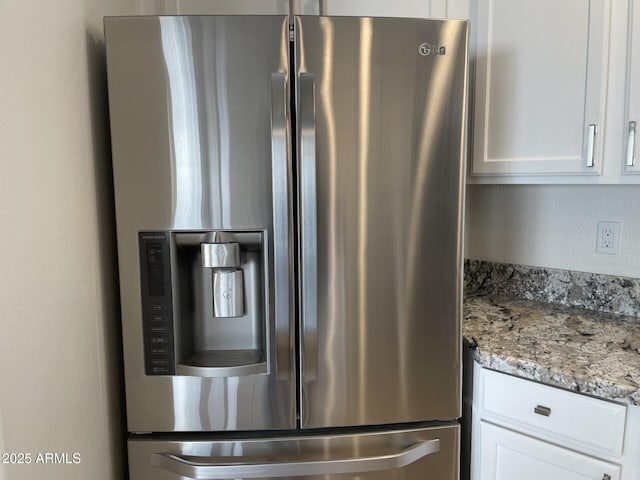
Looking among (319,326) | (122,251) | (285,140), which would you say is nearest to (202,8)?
(285,140)

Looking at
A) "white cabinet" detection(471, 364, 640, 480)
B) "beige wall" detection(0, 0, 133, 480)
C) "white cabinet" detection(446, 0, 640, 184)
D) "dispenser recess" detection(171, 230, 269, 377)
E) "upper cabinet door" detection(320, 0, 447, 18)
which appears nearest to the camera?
"beige wall" detection(0, 0, 133, 480)

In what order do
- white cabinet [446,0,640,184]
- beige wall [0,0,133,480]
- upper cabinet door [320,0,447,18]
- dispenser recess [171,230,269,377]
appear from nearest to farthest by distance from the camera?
1. beige wall [0,0,133,480]
2. dispenser recess [171,230,269,377]
3. white cabinet [446,0,640,184]
4. upper cabinet door [320,0,447,18]

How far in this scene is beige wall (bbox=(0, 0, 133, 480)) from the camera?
769 millimetres

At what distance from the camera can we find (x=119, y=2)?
1.28 meters

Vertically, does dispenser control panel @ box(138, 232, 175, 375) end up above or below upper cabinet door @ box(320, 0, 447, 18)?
below

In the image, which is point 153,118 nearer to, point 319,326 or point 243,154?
point 243,154

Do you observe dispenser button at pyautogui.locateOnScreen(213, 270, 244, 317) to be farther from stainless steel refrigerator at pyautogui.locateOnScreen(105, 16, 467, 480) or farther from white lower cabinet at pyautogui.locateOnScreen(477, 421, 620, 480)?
white lower cabinet at pyautogui.locateOnScreen(477, 421, 620, 480)

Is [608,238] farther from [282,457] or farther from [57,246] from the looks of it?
[57,246]

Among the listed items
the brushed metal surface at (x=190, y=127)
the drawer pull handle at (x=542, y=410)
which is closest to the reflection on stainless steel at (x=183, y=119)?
the brushed metal surface at (x=190, y=127)

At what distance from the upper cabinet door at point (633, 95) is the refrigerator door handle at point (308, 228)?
85 cm

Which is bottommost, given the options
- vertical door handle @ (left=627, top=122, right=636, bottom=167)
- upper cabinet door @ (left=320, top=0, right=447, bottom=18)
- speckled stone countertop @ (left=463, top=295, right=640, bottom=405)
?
speckled stone countertop @ (left=463, top=295, right=640, bottom=405)

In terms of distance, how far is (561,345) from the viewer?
124 cm

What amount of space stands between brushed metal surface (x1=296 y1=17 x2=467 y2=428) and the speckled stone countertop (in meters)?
0.15

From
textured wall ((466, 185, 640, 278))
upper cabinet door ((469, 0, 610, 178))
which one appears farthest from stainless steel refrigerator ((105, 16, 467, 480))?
textured wall ((466, 185, 640, 278))
